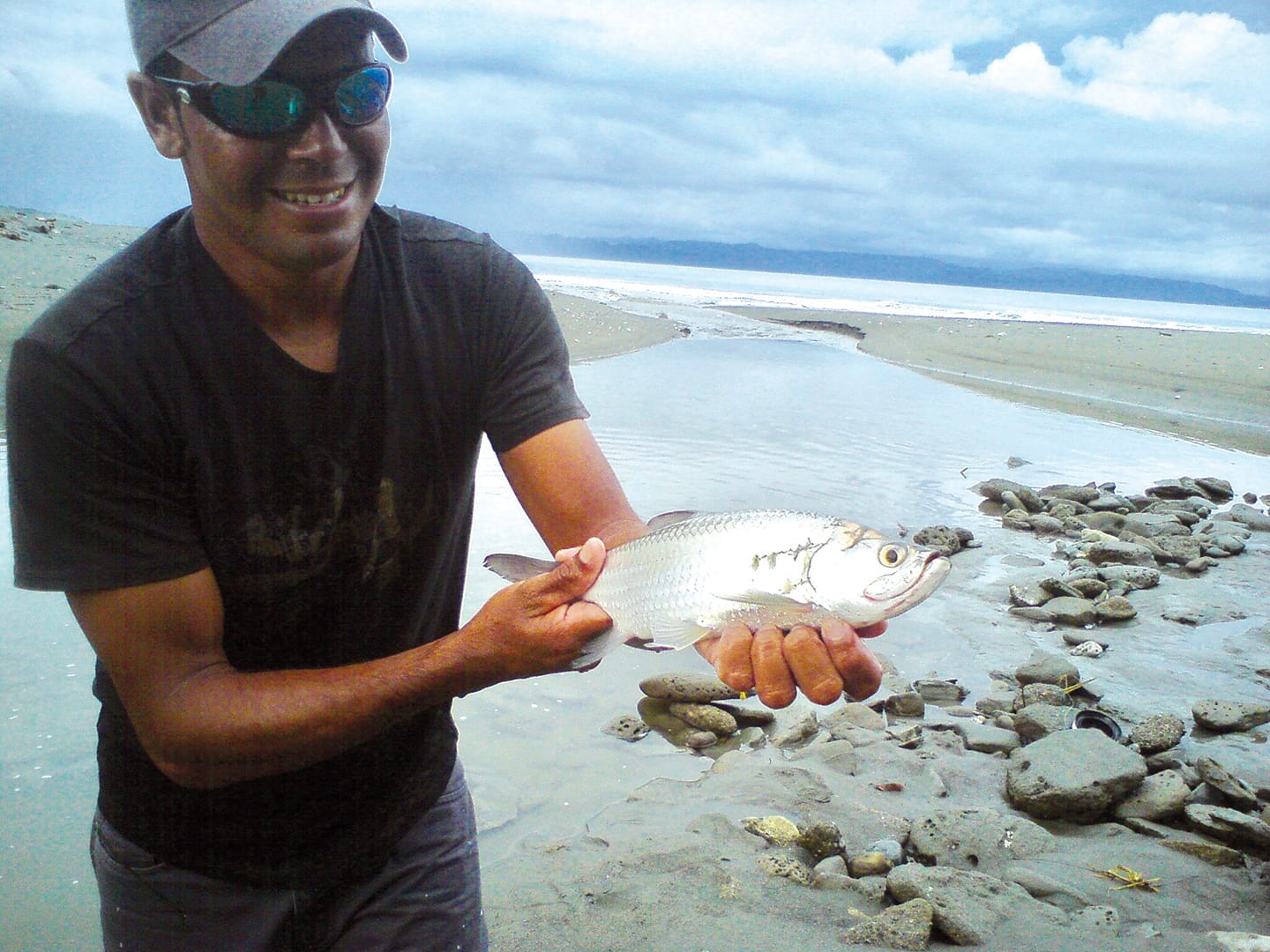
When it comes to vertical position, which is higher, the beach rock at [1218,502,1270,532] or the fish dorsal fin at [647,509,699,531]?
the fish dorsal fin at [647,509,699,531]

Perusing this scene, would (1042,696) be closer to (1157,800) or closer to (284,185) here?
(1157,800)

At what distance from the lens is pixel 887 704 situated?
6.30 m

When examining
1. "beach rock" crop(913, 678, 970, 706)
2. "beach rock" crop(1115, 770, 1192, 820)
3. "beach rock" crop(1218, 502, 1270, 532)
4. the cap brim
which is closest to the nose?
the cap brim

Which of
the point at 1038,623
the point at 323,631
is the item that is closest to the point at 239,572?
the point at 323,631

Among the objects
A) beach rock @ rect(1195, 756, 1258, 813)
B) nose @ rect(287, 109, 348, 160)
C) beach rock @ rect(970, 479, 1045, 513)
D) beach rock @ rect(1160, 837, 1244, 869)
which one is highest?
nose @ rect(287, 109, 348, 160)

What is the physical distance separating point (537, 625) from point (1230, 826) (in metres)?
3.96

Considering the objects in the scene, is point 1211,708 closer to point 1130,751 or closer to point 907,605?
point 1130,751

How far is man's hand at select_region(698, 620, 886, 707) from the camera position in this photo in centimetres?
247

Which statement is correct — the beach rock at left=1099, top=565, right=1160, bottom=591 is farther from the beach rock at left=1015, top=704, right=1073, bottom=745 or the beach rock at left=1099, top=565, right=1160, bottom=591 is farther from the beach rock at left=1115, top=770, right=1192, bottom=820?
the beach rock at left=1115, top=770, right=1192, bottom=820

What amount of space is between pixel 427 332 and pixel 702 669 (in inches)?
185

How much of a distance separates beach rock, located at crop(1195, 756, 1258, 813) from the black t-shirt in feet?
13.3

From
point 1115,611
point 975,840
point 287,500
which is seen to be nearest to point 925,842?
point 975,840

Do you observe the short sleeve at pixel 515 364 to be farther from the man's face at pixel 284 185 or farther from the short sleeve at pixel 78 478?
the short sleeve at pixel 78 478

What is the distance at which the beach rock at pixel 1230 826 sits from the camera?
14.5 feet
